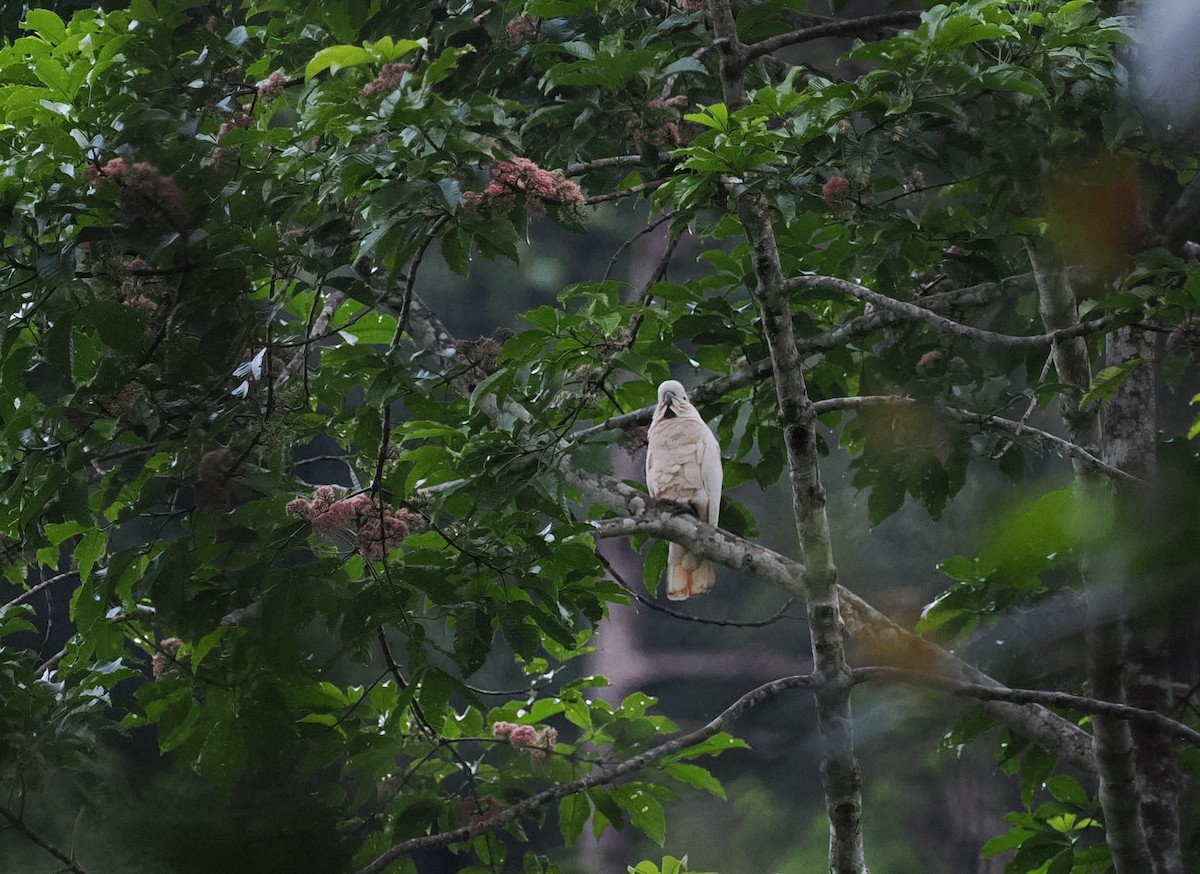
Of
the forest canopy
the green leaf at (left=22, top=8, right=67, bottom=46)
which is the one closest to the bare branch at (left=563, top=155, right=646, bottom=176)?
the forest canopy

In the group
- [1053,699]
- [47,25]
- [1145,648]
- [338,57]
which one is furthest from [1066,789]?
[47,25]

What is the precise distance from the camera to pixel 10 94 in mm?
875

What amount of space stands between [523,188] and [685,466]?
1.45 ft

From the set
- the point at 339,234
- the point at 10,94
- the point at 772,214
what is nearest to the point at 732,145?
the point at 772,214

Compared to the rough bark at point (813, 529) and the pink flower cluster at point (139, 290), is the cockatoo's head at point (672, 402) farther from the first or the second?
the pink flower cluster at point (139, 290)

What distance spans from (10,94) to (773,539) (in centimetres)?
81

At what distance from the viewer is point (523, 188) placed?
31.2 inches

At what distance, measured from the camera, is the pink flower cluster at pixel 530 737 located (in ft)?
3.17

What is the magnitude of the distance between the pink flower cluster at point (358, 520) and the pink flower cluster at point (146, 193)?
0.70 ft

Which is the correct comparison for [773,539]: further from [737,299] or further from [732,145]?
[732,145]

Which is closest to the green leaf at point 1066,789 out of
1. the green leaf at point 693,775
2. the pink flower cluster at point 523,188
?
the green leaf at point 693,775

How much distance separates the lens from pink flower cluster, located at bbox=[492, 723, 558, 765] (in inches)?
38.1

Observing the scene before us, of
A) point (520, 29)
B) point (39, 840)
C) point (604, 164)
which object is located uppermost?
point (520, 29)

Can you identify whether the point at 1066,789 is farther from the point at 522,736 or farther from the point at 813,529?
the point at 522,736
